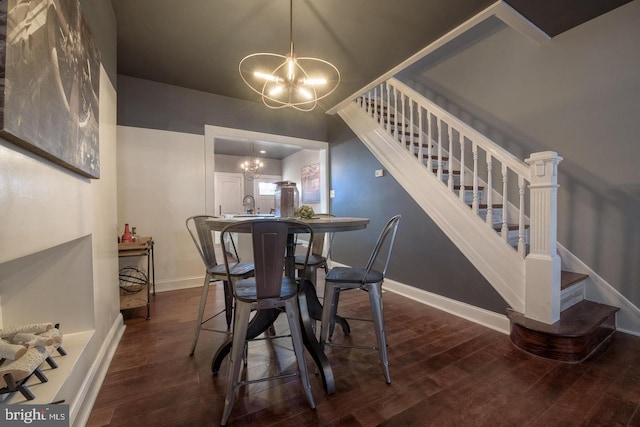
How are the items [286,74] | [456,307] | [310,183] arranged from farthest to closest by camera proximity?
[310,183] < [456,307] < [286,74]

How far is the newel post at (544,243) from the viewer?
1832 mm

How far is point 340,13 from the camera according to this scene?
2.19 metres

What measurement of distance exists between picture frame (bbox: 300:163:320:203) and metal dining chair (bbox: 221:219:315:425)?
4.42 metres

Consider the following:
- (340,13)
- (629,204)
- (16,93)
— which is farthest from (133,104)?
(629,204)

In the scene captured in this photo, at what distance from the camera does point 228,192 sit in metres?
7.33

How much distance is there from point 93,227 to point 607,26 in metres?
4.12

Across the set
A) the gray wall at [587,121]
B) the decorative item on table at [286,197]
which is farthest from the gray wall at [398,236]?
the decorative item on table at [286,197]

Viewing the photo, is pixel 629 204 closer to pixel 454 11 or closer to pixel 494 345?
pixel 494 345

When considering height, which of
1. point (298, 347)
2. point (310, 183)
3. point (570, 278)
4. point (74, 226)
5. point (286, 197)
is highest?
point (310, 183)

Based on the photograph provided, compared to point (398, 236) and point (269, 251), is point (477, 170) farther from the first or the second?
point (269, 251)

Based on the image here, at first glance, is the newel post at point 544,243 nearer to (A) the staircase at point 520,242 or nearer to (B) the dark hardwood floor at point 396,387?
(A) the staircase at point 520,242

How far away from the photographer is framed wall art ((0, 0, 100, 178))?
69 centimetres

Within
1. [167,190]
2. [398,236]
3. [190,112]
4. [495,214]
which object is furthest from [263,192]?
[495,214]

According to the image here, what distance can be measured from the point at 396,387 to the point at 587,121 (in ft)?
8.95
